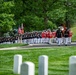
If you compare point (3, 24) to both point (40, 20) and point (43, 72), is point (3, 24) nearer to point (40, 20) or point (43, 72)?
point (40, 20)

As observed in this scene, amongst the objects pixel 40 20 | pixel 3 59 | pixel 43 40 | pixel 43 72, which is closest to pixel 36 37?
pixel 43 40

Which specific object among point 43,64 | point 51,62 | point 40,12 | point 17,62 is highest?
point 40,12

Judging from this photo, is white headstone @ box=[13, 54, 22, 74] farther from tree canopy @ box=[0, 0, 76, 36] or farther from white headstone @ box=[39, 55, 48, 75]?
tree canopy @ box=[0, 0, 76, 36]

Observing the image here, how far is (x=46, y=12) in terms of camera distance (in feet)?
145

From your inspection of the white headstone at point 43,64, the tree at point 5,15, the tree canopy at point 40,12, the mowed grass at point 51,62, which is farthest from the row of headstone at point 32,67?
the tree canopy at point 40,12

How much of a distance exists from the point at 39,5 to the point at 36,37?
31.5 feet

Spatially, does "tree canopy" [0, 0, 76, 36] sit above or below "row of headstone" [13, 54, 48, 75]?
above

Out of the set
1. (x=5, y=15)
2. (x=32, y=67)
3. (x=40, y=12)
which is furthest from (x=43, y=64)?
(x=40, y=12)

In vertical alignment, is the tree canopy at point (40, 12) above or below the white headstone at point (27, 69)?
above

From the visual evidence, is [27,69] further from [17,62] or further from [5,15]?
[5,15]

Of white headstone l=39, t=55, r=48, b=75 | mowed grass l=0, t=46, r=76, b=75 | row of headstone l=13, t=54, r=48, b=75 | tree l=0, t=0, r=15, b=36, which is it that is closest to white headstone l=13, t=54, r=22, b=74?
row of headstone l=13, t=54, r=48, b=75

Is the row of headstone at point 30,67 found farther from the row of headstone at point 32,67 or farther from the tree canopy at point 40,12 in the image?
Result: the tree canopy at point 40,12

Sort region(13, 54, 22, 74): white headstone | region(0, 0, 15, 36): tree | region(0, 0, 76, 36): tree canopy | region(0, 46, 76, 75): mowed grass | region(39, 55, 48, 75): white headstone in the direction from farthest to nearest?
region(0, 0, 76, 36): tree canopy < region(0, 0, 15, 36): tree < region(0, 46, 76, 75): mowed grass < region(13, 54, 22, 74): white headstone < region(39, 55, 48, 75): white headstone

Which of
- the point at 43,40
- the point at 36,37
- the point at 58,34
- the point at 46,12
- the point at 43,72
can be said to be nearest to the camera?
the point at 43,72
